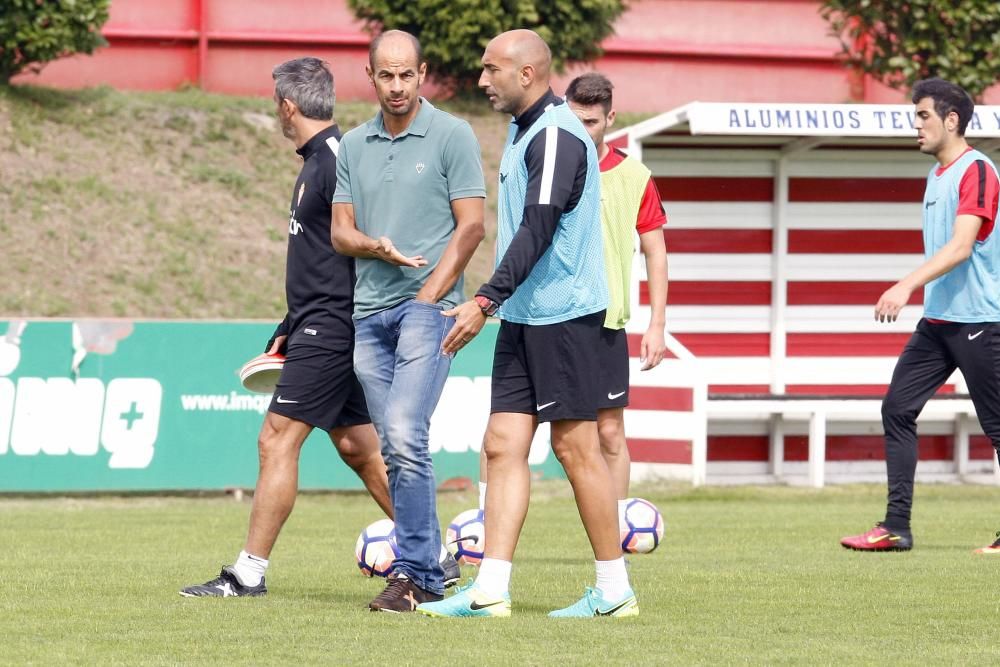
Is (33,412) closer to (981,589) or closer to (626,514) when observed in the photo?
(626,514)

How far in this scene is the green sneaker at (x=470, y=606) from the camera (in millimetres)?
6258

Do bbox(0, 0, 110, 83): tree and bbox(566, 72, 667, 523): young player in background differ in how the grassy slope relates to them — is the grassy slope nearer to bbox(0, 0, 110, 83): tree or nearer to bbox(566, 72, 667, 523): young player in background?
bbox(0, 0, 110, 83): tree

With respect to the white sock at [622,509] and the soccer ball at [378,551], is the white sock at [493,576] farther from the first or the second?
the white sock at [622,509]

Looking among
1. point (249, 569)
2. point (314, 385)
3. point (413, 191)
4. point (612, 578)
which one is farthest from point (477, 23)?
point (612, 578)

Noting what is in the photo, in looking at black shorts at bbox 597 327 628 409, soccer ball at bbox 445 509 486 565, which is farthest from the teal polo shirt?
soccer ball at bbox 445 509 486 565

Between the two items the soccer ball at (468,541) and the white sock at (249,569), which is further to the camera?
the soccer ball at (468,541)

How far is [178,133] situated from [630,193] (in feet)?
42.5

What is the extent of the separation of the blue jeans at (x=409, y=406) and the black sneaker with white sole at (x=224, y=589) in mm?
661

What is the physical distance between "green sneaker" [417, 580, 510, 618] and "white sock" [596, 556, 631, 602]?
0.35 metres

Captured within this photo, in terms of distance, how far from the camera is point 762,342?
1459 cm

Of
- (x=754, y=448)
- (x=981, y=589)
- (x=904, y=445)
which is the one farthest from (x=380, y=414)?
(x=754, y=448)

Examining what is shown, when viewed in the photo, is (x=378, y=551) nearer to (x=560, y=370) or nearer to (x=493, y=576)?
(x=493, y=576)

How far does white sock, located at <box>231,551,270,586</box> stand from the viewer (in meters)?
6.83

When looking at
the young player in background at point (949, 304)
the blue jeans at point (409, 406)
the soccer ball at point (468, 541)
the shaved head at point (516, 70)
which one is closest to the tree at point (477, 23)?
the young player in background at point (949, 304)
